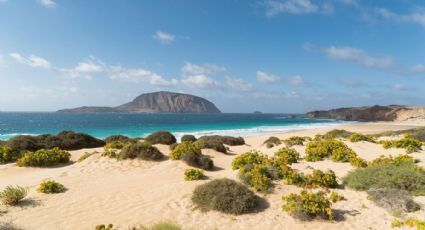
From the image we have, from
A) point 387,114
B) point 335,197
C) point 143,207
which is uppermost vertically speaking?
point 387,114

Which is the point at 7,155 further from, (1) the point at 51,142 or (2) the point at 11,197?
(2) the point at 11,197

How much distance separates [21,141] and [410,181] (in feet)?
75.1

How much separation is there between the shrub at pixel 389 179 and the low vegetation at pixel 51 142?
20123 mm

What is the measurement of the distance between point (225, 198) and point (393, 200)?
5037 millimetres

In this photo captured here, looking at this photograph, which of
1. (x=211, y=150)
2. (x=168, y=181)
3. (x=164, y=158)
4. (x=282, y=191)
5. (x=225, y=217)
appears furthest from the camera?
(x=211, y=150)

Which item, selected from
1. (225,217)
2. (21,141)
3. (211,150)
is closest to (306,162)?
(211,150)

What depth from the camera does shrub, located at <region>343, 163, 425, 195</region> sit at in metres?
9.52

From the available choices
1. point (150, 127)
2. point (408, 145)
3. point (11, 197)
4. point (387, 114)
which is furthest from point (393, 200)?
point (387, 114)

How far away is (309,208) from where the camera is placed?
7941 millimetres

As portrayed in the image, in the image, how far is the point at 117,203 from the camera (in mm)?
9211

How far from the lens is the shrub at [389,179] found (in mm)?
9523

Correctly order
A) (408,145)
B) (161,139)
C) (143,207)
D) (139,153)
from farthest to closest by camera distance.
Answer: (161,139) < (408,145) < (139,153) < (143,207)

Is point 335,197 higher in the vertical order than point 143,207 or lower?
higher

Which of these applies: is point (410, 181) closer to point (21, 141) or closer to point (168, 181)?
point (168, 181)
